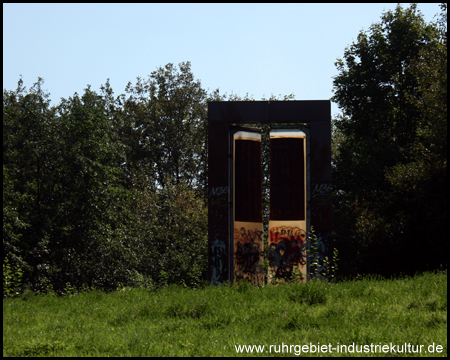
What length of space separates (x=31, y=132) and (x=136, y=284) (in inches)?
325

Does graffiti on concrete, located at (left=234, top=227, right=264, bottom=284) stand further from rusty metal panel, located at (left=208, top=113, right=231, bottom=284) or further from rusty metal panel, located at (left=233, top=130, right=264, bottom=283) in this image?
rusty metal panel, located at (left=208, top=113, right=231, bottom=284)

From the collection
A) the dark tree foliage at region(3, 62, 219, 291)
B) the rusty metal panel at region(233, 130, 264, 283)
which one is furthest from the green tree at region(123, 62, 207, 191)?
the rusty metal panel at region(233, 130, 264, 283)

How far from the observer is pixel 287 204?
13500mm

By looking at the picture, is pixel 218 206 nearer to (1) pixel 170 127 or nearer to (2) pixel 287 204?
(2) pixel 287 204

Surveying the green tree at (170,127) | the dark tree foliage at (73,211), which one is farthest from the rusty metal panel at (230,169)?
the green tree at (170,127)

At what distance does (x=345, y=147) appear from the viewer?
82.6 ft

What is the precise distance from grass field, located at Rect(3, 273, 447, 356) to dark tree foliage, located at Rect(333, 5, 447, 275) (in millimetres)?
7667

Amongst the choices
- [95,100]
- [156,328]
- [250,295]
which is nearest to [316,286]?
[250,295]

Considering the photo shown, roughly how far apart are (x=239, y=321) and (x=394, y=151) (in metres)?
18.0

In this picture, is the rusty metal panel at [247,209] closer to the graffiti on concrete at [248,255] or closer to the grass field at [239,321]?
the graffiti on concrete at [248,255]

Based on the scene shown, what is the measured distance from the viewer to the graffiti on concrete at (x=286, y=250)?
43.3 feet

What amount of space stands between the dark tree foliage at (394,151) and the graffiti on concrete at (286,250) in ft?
20.1

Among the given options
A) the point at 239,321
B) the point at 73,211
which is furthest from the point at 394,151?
the point at 239,321

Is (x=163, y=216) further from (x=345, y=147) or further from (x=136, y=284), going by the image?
(x=345, y=147)
